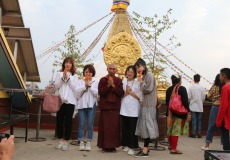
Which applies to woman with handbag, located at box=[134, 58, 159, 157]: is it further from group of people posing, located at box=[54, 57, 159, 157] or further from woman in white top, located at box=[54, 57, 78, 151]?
woman in white top, located at box=[54, 57, 78, 151]

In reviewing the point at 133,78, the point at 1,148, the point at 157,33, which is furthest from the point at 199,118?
the point at 1,148

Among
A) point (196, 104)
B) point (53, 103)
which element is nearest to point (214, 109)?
point (196, 104)

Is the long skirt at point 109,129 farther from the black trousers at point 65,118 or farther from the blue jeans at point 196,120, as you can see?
the blue jeans at point 196,120

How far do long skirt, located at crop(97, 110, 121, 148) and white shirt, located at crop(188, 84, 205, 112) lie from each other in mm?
3570

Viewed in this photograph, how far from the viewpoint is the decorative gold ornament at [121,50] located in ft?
41.6

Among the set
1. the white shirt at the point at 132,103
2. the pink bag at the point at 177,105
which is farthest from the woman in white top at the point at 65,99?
the pink bag at the point at 177,105

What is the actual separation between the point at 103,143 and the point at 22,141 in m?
1.91

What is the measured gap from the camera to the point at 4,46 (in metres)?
4.87

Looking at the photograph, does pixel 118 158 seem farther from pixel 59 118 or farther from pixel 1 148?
pixel 1 148

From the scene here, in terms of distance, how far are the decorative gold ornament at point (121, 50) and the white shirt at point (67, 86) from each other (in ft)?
23.2

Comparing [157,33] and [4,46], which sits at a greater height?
[157,33]

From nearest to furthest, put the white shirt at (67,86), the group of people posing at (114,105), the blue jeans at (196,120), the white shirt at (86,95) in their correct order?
1. the group of people posing at (114,105)
2. the white shirt at (67,86)
3. the white shirt at (86,95)
4. the blue jeans at (196,120)

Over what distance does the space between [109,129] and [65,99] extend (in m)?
1.00

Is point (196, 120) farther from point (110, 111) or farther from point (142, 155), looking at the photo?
point (110, 111)
